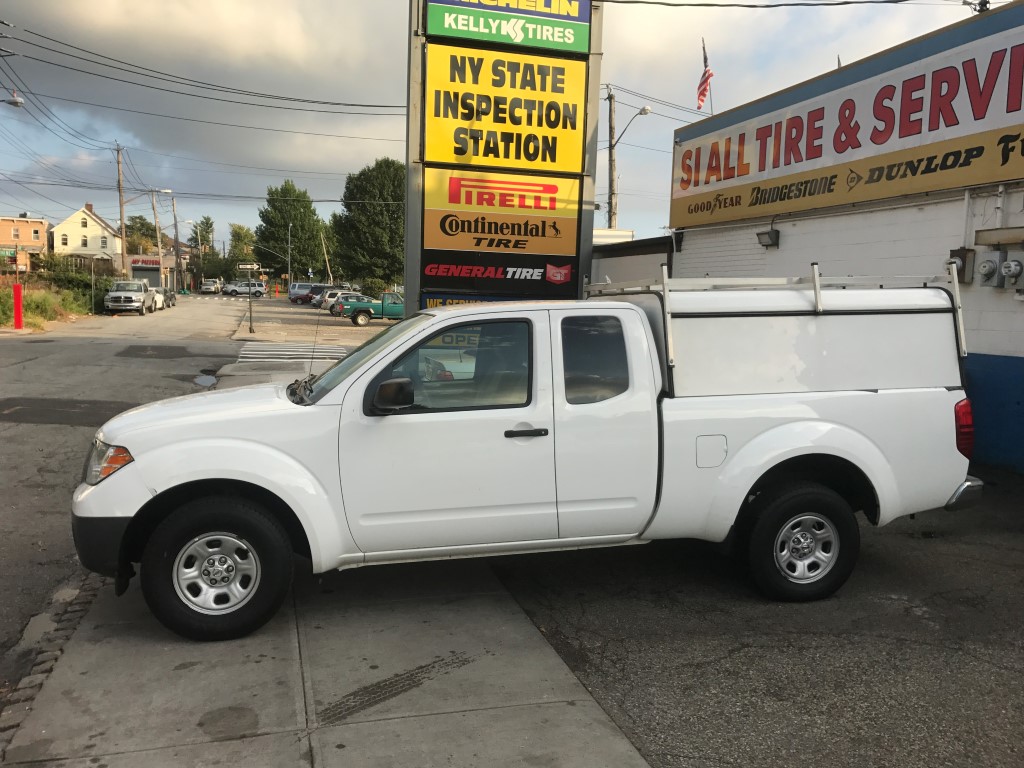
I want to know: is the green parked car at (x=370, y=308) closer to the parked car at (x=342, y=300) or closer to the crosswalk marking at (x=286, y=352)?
the parked car at (x=342, y=300)

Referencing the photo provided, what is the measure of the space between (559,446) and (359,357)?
1345mm

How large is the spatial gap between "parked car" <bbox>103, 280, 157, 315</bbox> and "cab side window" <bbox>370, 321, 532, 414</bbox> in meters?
38.3

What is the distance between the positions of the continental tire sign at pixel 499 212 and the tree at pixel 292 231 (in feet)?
253

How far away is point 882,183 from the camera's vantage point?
8977mm

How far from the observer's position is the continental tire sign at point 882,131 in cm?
752

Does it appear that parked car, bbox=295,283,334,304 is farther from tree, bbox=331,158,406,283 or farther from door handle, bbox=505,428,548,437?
door handle, bbox=505,428,548,437

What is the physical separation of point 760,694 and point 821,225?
25.7ft

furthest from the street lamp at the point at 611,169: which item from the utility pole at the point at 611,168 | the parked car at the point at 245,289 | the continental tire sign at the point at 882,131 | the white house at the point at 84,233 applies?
the white house at the point at 84,233

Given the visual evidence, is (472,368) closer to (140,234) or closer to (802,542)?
(802,542)

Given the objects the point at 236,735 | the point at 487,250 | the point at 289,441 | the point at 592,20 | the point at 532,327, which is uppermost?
the point at 592,20

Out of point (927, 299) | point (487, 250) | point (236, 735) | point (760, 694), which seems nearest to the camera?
point (236, 735)

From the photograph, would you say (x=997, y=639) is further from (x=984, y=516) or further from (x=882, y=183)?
(x=882, y=183)

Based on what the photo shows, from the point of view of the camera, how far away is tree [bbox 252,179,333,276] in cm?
8331

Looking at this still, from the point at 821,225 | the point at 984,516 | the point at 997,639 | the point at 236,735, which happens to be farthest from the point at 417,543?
the point at 821,225
